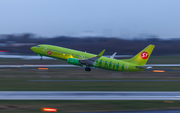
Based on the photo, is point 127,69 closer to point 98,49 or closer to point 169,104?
point 169,104

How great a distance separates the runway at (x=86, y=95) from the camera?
2095 cm

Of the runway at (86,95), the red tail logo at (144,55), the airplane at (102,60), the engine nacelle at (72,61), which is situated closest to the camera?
the runway at (86,95)

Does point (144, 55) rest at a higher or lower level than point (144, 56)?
higher

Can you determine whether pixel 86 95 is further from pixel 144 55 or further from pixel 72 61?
pixel 144 55

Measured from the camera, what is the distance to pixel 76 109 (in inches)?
680

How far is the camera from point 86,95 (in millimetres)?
22219

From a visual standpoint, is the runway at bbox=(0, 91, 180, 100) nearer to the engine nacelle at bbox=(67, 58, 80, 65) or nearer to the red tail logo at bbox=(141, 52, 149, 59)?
the red tail logo at bbox=(141, 52, 149, 59)

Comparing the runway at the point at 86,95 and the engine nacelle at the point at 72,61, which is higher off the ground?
the engine nacelle at the point at 72,61

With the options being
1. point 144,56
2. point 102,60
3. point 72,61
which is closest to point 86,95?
point 72,61

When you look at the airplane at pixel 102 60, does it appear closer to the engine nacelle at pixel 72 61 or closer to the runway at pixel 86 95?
the engine nacelle at pixel 72 61

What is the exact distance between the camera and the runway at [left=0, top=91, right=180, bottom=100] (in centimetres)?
2095

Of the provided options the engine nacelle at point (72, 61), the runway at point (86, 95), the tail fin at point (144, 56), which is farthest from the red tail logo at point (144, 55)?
the runway at point (86, 95)

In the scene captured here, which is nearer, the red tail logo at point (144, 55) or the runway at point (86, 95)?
the runway at point (86, 95)

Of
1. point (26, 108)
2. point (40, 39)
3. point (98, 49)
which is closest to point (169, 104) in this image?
point (26, 108)
